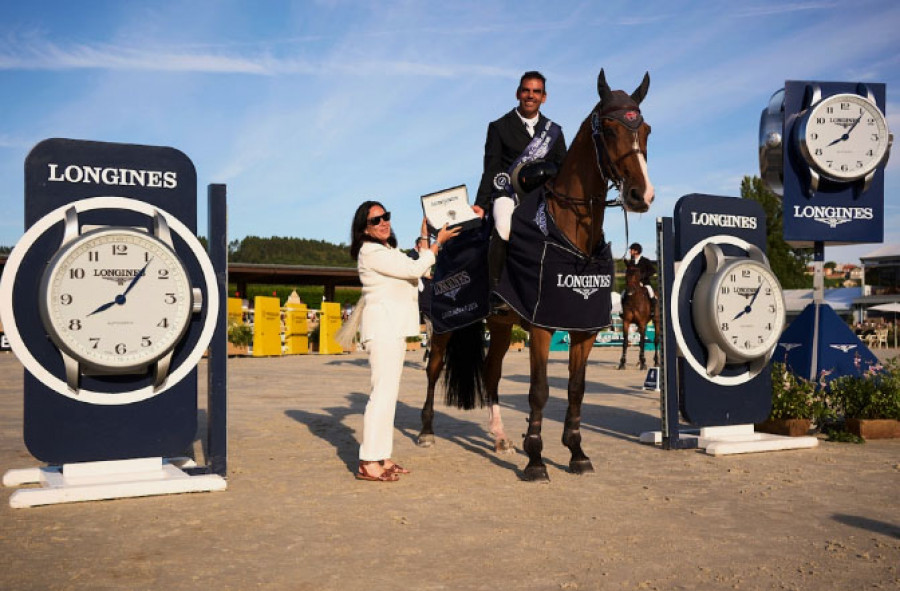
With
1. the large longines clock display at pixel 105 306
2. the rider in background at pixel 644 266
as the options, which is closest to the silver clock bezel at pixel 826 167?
the large longines clock display at pixel 105 306

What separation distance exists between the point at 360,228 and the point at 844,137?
19.2ft

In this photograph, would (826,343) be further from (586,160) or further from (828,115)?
(586,160)

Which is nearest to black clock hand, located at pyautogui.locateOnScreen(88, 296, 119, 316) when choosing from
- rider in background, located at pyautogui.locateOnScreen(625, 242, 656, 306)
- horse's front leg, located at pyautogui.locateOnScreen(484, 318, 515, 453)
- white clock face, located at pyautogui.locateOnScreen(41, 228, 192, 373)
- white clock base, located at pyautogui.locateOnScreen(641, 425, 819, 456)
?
white clock face, located at pyautogui.locateOnScreen(41, 228, 192, 373)

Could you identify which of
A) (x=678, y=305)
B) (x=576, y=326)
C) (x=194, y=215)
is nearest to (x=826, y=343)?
(x=678, y=305)

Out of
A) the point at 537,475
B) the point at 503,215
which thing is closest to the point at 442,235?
the point at 503,215

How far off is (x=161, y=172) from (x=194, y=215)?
1.22 ft

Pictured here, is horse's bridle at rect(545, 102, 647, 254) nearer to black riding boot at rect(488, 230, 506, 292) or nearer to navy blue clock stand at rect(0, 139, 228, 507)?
black riding boot at rect(488, 230, 506, 292)

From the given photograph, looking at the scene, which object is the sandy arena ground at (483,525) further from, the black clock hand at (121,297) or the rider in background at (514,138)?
the rider in background at (514,138)

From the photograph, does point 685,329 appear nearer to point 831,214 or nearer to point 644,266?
point 831,214

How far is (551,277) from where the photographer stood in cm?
579

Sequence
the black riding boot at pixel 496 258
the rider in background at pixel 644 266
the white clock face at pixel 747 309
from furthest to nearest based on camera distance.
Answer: the rider in background at pixel 644 266
the white clock face at pixel 747 309
the black riding boot at pixel 496 258

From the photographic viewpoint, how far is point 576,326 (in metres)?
5.85

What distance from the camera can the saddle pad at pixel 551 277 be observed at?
5793 mm

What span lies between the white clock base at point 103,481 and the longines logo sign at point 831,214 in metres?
6.81
